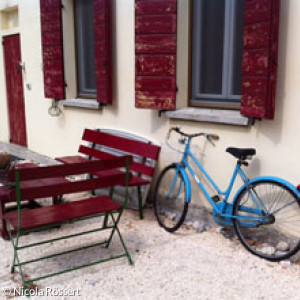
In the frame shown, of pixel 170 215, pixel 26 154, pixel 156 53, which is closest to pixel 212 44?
pixel 156 53

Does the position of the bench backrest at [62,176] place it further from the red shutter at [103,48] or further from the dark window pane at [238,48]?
the red shutter at [103,48]

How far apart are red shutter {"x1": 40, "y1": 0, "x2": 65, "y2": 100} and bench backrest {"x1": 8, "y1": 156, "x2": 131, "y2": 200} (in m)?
3.39

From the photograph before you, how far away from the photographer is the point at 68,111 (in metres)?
6.55

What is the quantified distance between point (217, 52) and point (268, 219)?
71.9 inches

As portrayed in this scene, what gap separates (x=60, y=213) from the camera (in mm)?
3375

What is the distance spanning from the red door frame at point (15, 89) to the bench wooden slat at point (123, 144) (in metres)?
2.93

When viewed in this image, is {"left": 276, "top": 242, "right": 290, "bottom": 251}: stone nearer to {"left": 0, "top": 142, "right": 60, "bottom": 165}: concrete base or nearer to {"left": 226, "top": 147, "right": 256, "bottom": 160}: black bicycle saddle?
{"left": 226, "top": 147, "right": 256, "bottom": 160}: black bicycle saddle

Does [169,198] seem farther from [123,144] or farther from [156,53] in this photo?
[156,53]

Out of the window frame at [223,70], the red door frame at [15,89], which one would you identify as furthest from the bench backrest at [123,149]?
the red door frame at [15,89]

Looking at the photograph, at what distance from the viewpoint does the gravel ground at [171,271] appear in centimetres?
318

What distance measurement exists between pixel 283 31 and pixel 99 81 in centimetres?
268

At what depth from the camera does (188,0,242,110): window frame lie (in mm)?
4266

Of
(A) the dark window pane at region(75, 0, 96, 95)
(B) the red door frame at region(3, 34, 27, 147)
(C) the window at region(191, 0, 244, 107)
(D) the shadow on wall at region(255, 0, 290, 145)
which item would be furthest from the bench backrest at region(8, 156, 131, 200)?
(B) the red door frame at region(3, 34, 27, 147)

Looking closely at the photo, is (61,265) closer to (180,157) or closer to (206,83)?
(180,157)
